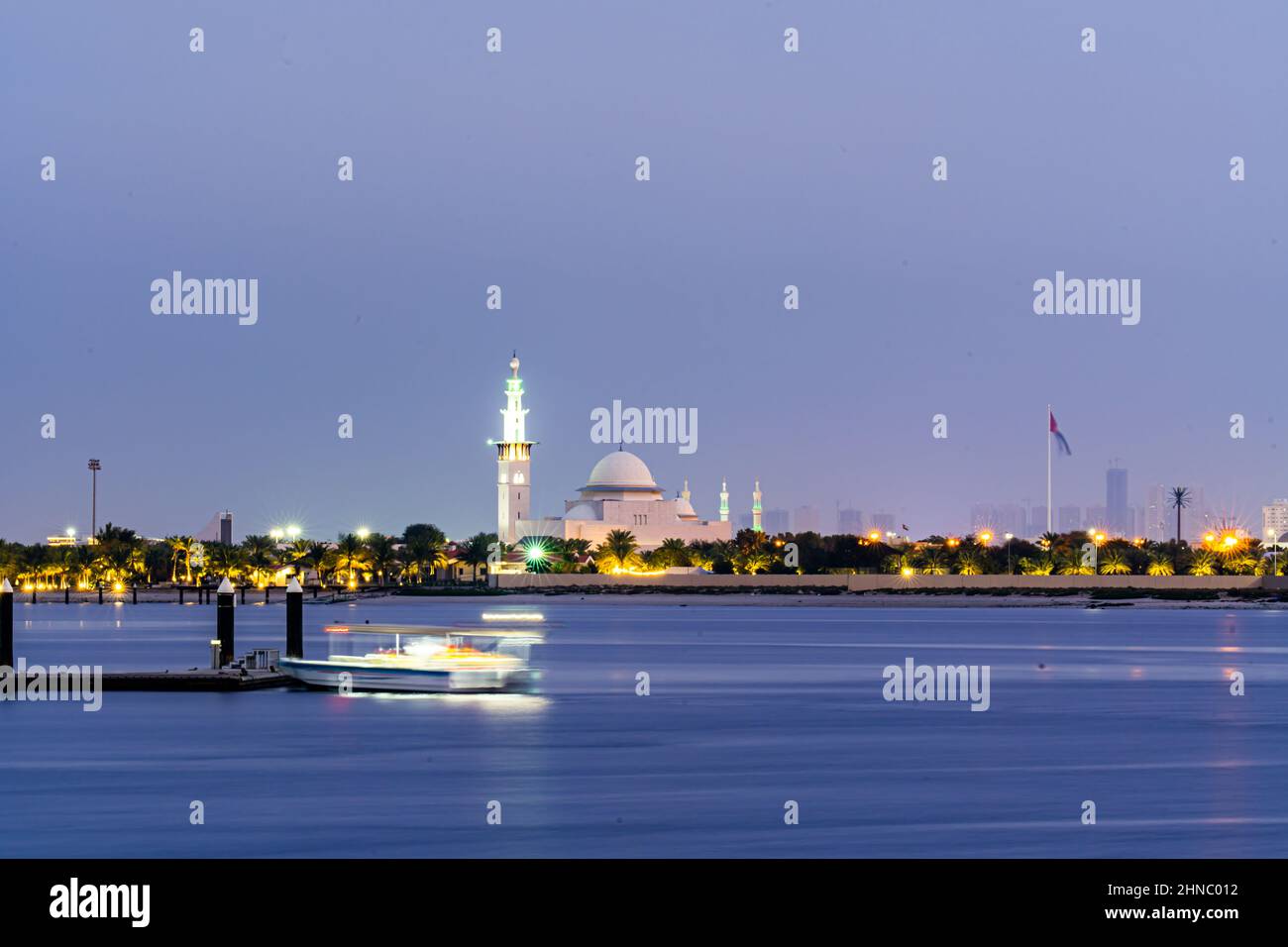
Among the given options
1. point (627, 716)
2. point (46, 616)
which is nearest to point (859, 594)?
point (46, 616)

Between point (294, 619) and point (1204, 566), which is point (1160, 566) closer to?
point (1204, 566)

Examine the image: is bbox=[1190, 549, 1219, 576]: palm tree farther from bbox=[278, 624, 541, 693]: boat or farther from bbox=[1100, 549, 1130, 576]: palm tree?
bbox=[278, 624, 541, 693]: boat

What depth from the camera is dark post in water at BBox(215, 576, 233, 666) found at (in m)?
57.3

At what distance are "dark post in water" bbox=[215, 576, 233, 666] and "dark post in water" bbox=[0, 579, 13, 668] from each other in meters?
6.33

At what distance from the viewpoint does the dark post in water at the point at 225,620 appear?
188 feet

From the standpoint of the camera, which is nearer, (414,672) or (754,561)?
(414,672)

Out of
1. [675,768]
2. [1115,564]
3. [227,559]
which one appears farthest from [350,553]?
[675,768]

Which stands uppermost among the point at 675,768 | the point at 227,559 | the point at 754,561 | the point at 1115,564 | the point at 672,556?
the point at 227,559

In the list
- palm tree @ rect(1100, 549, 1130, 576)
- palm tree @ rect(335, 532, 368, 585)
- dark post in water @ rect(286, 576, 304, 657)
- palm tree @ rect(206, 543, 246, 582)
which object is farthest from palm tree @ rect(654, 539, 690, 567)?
dark post in water @ rect(286, 576, 304, 657)

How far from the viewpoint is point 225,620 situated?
194ft

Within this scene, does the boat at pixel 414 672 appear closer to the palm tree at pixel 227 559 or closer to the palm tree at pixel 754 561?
the palm tree at pixel 754 561

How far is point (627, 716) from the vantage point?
5525cm

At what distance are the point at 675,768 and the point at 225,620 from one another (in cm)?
2195

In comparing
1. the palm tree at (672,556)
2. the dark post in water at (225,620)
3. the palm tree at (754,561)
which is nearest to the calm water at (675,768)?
the dark post in water at (225,620)
